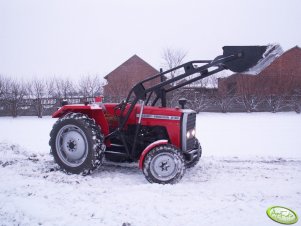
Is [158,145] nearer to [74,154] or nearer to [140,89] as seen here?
[140,89]

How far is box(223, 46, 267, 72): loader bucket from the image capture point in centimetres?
476

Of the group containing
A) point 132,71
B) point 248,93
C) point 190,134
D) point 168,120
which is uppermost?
point 132,71

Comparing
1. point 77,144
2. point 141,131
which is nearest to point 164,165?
point 141,131

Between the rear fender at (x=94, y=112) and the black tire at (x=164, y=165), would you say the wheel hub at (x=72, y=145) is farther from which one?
the black tire at (x=164, y=165)

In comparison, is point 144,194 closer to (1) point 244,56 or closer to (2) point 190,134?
(2) point 190,134

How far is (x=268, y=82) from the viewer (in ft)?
89.2

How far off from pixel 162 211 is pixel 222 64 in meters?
2.65

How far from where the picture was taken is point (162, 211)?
354 cm

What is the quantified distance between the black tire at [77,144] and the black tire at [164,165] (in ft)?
3.07

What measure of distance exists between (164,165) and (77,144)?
1.68 meters

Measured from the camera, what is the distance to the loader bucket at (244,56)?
476 centimetres

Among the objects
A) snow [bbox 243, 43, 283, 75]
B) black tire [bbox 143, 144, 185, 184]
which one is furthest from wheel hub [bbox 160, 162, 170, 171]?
snow [bbox 243, 43, 283, 75]

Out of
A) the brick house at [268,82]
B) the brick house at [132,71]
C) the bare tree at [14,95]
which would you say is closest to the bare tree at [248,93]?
the brick house at [268,82]

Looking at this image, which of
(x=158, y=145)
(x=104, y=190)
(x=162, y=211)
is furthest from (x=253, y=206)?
(x=104, y=190)
